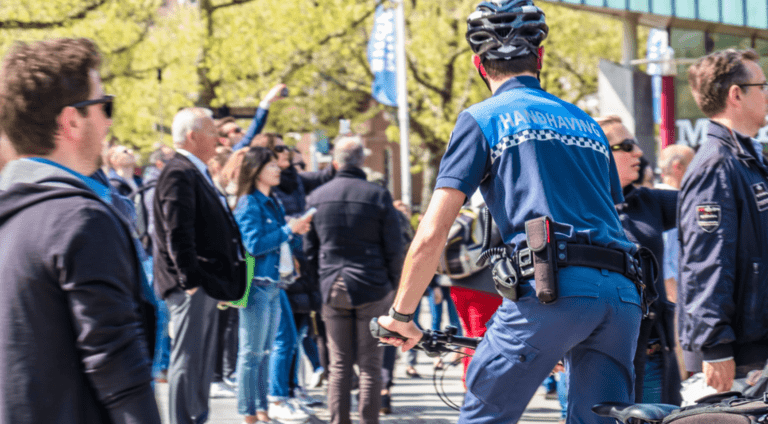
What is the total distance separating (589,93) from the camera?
2928cm

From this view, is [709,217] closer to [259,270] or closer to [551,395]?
[259,270]

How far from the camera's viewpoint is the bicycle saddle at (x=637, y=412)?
2622mm

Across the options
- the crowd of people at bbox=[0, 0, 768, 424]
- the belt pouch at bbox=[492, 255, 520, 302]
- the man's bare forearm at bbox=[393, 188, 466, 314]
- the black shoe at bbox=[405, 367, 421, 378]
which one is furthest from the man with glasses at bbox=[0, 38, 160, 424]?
the black shoe at bbox=[405, 367, 421, 378]

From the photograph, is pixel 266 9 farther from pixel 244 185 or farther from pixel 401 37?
pixel 244 185

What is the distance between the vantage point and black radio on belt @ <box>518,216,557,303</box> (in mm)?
2746

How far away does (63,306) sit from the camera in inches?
79.2

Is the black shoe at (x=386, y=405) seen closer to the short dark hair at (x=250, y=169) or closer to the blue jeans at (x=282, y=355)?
the blue jeans at (x=282, y=355)

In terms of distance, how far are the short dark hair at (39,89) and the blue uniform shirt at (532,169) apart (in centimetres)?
127

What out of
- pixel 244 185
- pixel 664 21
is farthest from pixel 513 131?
pixel 664 21

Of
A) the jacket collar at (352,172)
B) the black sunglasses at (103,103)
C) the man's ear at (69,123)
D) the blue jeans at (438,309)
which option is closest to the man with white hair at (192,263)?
the jacket collar at (352,172)

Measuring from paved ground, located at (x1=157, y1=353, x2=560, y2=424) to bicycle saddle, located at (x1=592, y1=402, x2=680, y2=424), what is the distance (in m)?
4.08

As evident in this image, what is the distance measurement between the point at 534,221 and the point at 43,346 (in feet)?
5.02

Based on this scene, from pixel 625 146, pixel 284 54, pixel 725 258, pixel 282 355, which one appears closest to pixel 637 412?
pixel 725 258

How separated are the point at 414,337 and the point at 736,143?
5.88 feet
